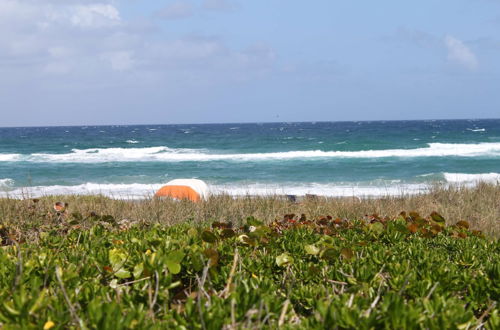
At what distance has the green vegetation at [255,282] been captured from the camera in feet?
6.44

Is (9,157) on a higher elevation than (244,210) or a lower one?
lower

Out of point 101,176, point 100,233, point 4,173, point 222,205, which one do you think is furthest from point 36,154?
point 100,233

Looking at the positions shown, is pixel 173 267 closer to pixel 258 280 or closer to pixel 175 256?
pixel 175 256

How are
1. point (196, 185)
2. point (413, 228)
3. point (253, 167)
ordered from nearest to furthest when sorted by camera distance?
point (413, 228), point (196, 185), point (253, 167)

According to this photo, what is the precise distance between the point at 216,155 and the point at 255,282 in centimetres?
3981

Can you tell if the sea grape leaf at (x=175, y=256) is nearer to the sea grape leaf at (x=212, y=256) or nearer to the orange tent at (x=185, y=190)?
the sea grape leaf at (x=212, y=256)

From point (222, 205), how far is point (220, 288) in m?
6.17

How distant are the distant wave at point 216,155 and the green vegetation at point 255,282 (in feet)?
114

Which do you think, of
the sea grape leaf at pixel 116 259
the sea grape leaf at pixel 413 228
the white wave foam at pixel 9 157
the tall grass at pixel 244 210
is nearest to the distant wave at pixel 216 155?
the white wave foam at pixel 9 157

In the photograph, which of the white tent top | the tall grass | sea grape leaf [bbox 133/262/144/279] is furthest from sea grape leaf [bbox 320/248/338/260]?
the white tent top

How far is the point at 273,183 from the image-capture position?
26.3m

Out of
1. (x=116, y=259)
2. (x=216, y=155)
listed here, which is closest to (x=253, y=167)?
(x=216, y=155)

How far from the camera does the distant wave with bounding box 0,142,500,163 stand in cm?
3900

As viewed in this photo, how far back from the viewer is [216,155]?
42219mm
